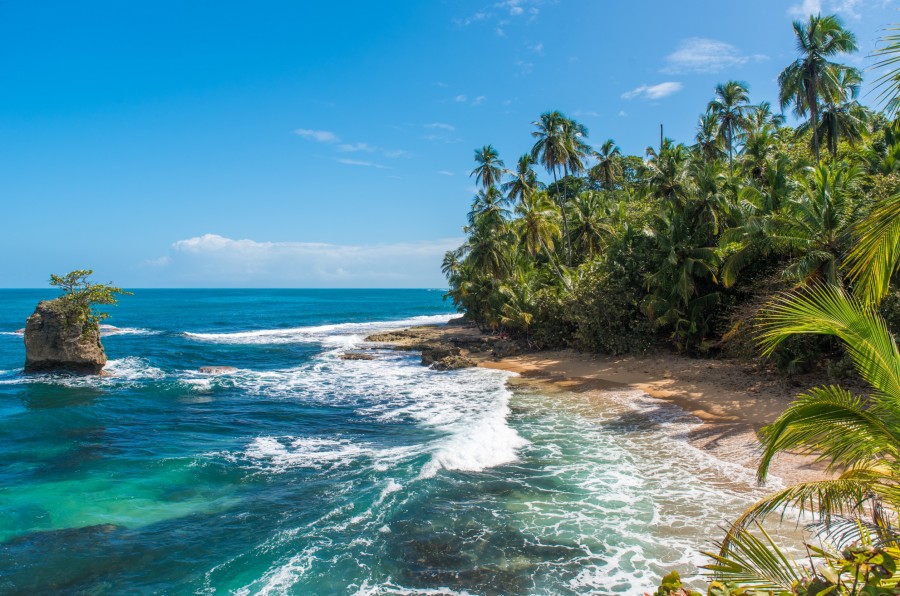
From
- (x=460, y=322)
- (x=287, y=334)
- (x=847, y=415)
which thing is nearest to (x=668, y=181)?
(x=847, y=415)

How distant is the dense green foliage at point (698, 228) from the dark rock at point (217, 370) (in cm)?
1983

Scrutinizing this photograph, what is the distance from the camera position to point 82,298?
3003 centimetres

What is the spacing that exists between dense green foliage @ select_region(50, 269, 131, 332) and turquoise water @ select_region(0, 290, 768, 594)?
17.0ft

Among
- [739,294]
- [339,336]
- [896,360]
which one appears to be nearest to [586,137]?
[739,294]

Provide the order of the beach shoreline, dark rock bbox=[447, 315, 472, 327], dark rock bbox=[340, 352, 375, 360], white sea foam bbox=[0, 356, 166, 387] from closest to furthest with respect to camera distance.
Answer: the beach shoreline < white sea foam bbox=[0, 356, 166, 387] < dark rock bbox=[340, 352, 375, 360] < dark rock bbox=[447, 315, 472, 327]

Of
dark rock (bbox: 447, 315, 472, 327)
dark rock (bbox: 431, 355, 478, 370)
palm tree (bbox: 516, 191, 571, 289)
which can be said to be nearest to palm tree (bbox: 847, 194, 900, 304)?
dark rock (bbox: 431, 355, 478, 370)

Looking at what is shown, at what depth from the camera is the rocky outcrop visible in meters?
29.6

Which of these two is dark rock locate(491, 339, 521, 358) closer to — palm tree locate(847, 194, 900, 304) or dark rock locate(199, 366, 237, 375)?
dark rock locate(199, 366, 237, 375)

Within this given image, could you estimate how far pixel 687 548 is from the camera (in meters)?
10.3

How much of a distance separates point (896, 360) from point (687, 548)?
6840 mm

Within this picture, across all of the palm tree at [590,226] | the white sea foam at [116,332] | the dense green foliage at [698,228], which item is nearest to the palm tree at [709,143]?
the dense green foliage at [698,228]

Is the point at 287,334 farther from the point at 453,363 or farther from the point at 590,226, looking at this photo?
the point at 590,226

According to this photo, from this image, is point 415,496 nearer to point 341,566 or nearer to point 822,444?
point 341,566

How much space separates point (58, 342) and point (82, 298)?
3.15 meters
